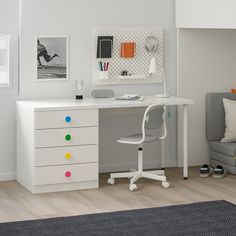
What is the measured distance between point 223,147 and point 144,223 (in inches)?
75.3

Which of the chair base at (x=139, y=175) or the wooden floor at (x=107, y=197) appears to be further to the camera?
the chair base at (x=139, y=175)

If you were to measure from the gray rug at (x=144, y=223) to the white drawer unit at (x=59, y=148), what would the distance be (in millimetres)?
802

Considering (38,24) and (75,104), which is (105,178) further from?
(38,24)

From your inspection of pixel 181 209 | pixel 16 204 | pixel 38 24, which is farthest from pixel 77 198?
pixel 38 24

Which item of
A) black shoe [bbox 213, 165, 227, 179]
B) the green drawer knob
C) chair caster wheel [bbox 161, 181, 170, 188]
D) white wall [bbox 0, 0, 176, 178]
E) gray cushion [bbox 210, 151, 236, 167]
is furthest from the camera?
gray cushion [bbox 210, 151, 236, 167]

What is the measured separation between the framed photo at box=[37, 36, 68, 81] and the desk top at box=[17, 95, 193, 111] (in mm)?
282

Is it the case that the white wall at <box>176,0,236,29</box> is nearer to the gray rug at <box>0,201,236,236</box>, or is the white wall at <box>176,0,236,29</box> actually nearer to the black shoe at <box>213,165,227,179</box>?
the black shoe at <box>213,165,227,179</box>

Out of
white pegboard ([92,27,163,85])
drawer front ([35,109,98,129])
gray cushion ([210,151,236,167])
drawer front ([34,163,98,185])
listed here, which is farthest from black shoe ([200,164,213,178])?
drawer front ([35,109,98,129])

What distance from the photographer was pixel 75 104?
18.7 feet

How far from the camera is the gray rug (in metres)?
4.55

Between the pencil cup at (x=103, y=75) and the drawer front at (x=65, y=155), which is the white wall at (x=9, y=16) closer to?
the pencil cup at (x=103, y=75)

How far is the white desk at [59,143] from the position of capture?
5551mm

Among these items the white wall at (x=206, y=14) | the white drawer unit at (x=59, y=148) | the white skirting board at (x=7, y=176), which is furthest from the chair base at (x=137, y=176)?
the white wall at (x=206, y=14)

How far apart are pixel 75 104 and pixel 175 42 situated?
4.65 ft
